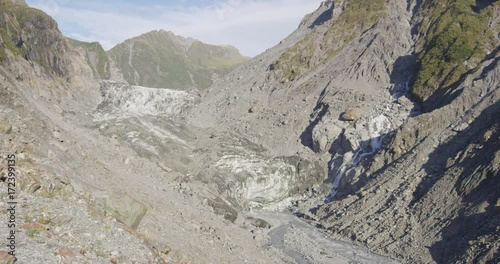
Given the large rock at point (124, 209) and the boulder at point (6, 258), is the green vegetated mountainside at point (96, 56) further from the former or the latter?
the boulder at point (6, 258)

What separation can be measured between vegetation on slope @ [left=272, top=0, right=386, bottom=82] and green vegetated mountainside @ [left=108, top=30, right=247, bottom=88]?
7294 cm

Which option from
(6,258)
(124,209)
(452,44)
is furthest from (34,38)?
(452,44)

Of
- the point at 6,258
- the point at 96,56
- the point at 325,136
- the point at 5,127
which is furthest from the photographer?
the point at 96,56

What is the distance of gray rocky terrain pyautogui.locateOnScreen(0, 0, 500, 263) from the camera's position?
17234 mm

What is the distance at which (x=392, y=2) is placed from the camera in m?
68.8

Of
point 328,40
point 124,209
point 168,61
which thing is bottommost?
point 124,209

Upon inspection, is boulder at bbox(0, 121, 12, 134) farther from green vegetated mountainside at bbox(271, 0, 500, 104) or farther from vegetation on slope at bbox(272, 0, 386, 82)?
vegetation on slope at bbox(272, 0, 386, 82)

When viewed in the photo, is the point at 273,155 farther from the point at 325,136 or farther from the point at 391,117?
the point at 391,117

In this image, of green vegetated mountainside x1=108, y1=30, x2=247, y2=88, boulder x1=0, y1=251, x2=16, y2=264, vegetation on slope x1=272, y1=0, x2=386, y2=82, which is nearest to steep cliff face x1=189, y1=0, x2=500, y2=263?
vegetation on slope x1=272, y1=0, x2=386, y2=82

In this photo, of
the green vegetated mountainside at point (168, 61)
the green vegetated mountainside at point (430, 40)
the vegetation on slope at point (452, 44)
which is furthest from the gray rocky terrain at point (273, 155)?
the green vegetated mountainside at point (168, 61)

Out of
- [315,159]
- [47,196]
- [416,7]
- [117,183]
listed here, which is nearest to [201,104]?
[315,159]

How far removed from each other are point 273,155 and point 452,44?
25.6 m

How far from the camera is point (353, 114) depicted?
159ft

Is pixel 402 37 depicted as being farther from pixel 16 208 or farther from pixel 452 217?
pixel 16 208
